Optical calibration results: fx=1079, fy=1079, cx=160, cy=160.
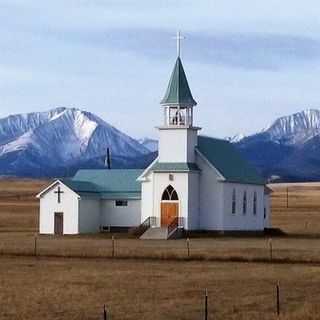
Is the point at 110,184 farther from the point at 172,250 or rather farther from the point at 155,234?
the point at 172,250

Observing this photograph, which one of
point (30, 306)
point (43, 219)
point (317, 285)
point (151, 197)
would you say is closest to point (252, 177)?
point (151, 197)

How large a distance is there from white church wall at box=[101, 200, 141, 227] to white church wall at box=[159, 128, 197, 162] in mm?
5057

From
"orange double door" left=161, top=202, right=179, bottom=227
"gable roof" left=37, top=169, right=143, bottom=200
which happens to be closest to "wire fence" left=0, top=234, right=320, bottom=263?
"orange double door" left=161, top=202, right=179, bottom=227

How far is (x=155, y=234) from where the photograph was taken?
246 ft

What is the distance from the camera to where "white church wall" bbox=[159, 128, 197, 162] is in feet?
259

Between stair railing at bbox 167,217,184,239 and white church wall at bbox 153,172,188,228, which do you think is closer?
stair railing at bbox 167,217,184,239

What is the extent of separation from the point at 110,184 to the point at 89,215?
3.58 metres

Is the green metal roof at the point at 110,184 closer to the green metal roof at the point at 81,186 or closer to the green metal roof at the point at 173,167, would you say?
the green metal roof at the point at 81,186

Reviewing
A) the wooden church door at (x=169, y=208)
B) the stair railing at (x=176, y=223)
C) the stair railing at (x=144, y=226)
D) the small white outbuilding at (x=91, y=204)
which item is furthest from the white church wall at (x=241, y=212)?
the small white outbuilding at (x=91, y=204)

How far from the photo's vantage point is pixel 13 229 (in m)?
86.1

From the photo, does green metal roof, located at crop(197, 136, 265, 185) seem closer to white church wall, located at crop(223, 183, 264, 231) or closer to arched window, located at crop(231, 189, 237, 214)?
white church wall, located at crop(223, 183, 264, 231)

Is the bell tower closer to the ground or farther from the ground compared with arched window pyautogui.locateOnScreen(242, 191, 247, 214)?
farther from the ground

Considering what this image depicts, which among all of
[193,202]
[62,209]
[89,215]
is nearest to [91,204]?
[89,215]

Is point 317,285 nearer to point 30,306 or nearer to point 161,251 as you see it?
point 30,306
